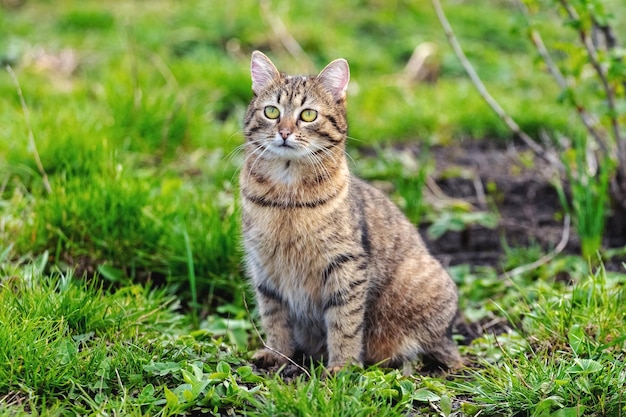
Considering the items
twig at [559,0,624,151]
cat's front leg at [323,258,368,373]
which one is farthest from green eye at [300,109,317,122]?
twig at [559,0,624,151]

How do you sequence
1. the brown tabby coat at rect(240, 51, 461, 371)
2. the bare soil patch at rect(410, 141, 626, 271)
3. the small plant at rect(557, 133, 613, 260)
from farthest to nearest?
the bare soil patch at rect(410, 141, 626, 271) → the small plant at rect(557, 133, 613, 260) → the brown tabby coat at rect(240, 51, 461, 371)

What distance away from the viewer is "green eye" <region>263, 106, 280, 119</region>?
340 centimetres

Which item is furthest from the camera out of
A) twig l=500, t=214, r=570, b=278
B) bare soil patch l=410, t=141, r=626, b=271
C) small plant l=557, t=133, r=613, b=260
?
bare soil patch l=410, t=141, r=626, b=271

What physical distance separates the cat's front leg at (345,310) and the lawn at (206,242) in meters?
0.19

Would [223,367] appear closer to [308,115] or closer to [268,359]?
[268,359]

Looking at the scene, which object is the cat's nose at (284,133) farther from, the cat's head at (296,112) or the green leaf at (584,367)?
the green leaf at (584,367)

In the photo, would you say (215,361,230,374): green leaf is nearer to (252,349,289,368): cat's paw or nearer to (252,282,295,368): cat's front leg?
(252,349,289,368): cat's paw

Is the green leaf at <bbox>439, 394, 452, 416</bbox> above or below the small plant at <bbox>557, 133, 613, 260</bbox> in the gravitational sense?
below

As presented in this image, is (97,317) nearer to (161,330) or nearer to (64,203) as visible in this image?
(161,330)

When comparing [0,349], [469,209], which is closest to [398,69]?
[469,209]

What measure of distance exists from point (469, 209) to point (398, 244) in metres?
1.74

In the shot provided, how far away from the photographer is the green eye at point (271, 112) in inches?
134

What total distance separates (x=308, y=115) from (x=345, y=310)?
33.5 inches

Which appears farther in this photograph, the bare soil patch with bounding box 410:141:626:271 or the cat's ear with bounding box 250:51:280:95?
the bare soil patch with bounding box 410:141:626:271
